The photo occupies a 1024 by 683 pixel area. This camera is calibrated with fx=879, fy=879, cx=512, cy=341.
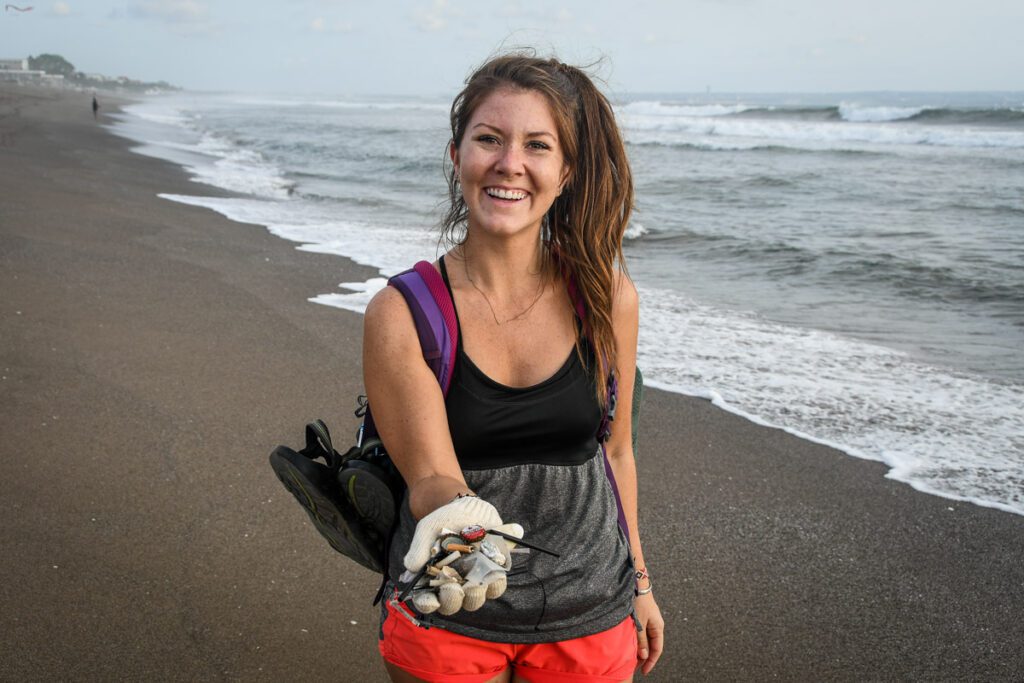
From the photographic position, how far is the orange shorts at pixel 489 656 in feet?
5.90

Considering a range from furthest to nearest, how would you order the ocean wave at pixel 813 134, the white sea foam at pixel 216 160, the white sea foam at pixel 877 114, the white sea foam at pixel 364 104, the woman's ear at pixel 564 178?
1. the white sea foam at pixel 364 104
2. the white sea foam at pixel 877 114
3. the ocean wave at pixel 813 134
4. the white sea foam at pixel 216 160
5. the woman's ear at pixel 564 178

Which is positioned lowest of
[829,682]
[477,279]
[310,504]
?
[829,682]

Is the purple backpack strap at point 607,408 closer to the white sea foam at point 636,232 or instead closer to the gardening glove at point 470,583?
the gardening glove at point 470,583

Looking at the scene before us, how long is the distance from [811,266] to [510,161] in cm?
1143

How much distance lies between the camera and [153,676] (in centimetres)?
297

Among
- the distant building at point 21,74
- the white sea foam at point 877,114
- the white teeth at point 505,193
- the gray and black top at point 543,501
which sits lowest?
the gray and black top at point 543,501

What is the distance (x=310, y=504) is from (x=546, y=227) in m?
0.91

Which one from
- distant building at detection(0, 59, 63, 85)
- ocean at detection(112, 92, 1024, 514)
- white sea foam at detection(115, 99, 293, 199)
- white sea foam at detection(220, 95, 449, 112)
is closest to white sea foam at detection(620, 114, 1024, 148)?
ocean at detection(112, 92, 1024, 514)

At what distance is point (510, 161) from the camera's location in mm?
1927

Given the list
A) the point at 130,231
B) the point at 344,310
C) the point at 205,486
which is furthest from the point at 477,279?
the point at 130,231

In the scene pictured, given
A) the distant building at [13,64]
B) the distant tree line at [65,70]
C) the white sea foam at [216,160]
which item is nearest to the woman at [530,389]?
the white sea foam at [216,160]

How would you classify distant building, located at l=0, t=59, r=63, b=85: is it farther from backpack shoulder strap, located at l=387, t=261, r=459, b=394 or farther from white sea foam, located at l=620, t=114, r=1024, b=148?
backpack shoulder strap, located at l=387, t=261, r=459, b=394

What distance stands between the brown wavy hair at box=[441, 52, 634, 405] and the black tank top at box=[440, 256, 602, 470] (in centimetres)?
8

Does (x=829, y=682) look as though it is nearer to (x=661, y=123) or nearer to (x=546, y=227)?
(x=546, y=227)
